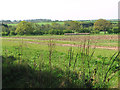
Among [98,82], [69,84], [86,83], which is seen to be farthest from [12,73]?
[98,82]

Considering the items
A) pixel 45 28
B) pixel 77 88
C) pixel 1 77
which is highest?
pixel 45 28

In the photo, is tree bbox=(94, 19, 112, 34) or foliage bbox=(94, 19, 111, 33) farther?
tree bbox=(94, 19, 112, 34)

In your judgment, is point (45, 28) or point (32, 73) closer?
point (32, 73)

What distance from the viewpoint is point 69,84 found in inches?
125

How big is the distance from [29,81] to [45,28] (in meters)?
32.5

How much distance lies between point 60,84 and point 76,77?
2.00ft

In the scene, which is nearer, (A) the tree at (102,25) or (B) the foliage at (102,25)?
(B) the foliage at (102,25)

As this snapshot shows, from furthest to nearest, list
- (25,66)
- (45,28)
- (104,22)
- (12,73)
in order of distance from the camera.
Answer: (104,22)
(45,28)
(25,66)
(12,73)

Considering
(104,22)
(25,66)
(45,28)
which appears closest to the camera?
(25,66)

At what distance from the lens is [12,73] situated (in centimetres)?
346

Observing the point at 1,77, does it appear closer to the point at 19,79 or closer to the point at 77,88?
the point at 19,79

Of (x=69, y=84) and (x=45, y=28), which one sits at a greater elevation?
(x=45, y=28)

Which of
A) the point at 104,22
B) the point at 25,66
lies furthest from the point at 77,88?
the point at 104,22

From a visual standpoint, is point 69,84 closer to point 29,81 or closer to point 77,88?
point 77,88
